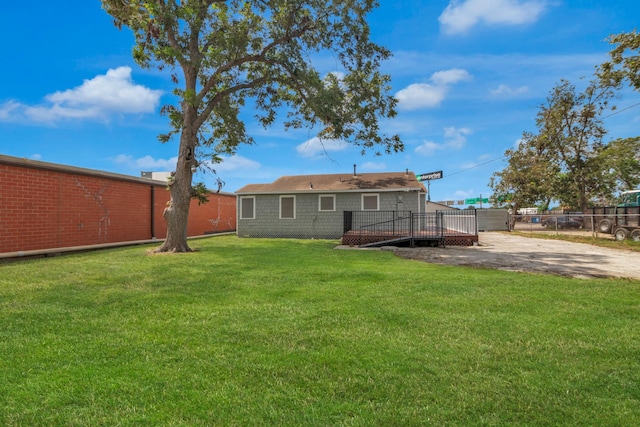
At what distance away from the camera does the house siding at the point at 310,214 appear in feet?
56.6

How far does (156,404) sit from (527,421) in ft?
7.70

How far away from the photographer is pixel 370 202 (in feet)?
58.2

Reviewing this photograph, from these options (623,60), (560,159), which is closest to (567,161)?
(560,159)

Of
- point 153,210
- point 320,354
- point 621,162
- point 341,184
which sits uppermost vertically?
point 621,162

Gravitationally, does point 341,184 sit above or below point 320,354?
above

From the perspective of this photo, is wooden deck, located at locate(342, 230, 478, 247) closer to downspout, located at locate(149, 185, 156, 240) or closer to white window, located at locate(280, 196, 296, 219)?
white window, located at locate(280, 196, 296, 219)

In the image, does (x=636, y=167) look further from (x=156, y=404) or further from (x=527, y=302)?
(x=156, y=404)

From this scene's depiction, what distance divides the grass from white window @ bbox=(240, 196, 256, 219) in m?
13.7

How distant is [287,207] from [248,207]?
7.93ft

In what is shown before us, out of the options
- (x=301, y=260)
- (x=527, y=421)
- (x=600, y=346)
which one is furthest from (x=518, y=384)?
(x=301, y=260)

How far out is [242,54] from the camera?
520 inches

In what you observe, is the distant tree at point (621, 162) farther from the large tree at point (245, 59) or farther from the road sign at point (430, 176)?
the large tree at point (245, 59)

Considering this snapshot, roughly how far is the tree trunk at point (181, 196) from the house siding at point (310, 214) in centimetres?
716

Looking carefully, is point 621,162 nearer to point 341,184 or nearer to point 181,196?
point 341,184
